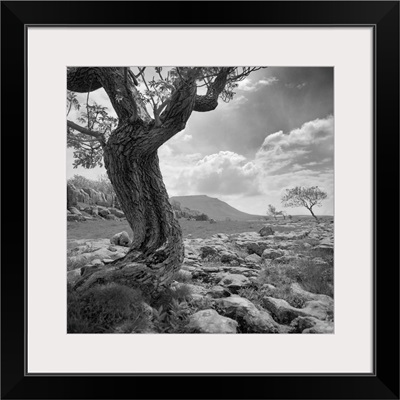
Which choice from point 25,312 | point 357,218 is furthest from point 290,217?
point 25,312

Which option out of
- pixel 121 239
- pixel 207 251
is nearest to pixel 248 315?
pixel 207 251

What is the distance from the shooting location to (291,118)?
2924mm

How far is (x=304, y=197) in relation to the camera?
2801 millimetres

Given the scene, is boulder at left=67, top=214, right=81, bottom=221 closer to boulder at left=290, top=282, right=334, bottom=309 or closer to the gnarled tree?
the gnarled tree

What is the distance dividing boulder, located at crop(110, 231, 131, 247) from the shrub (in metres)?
0.57

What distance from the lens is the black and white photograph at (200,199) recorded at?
8.35 ft

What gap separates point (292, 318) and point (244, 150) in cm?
203

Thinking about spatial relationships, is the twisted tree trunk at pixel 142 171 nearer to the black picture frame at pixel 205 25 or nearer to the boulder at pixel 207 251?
the boulder at pixel 207 251

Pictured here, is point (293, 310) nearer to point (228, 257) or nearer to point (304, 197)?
point (228, 257)

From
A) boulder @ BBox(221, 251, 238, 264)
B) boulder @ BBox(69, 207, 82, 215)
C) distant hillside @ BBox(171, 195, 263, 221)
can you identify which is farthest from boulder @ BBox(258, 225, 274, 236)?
boulder @ BBox(69, 207, 82, 215)

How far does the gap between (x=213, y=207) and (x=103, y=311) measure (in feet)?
5.69

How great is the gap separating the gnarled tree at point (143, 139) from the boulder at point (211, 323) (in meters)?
0.59

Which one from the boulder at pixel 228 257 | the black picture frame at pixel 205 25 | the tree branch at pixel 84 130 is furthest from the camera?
the boulder at pixel 228 257

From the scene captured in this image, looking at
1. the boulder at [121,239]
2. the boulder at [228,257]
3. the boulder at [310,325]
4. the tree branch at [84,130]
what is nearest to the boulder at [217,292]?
the boulder at [228,257]
